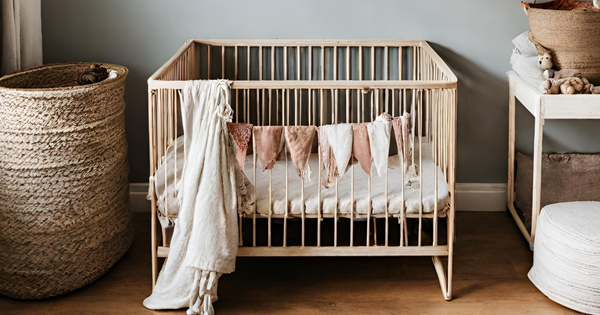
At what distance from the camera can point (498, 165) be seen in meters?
3.21

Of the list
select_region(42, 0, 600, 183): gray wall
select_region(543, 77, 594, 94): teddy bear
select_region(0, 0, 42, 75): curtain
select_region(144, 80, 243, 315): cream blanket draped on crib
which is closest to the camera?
select_region(144, 80, 243, 315): cream blanket draped on crib

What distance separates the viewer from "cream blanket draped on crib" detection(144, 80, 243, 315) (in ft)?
7.21

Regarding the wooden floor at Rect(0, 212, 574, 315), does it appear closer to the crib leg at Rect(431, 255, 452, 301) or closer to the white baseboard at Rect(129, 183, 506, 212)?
the crib leg at Rect(431, 255, 452, 301)

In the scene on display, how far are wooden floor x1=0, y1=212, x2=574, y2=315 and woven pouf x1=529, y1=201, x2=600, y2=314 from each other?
0.21ft

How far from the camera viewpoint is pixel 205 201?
2203 millimetres

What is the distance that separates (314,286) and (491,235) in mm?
956

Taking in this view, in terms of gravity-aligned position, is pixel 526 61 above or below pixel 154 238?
above

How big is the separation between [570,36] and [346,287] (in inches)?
52.7

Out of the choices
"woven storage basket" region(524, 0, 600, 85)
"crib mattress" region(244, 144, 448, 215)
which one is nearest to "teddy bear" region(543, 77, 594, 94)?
"woven storage basket" region(524, 0, 600, 85)

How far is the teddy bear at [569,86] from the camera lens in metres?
2.48

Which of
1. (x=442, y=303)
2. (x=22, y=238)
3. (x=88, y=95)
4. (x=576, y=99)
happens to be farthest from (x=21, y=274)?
(x=576, y=99)

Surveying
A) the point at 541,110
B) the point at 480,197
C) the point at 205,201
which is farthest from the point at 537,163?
the point at 205,201

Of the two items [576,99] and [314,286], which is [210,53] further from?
[576,99]

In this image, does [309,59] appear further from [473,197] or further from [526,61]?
[473,197]
